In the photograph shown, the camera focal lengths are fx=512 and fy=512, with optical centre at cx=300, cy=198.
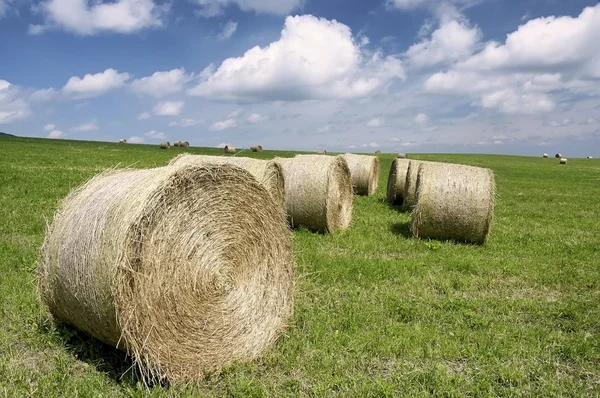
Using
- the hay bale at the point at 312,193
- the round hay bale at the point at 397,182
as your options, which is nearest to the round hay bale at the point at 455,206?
the hay bale at the point at 312,193

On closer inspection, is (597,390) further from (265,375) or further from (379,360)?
(265,375)

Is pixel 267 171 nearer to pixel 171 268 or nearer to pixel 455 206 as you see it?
pixel 455 206

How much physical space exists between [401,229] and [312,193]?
244 cm

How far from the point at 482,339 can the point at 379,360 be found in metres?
1.42

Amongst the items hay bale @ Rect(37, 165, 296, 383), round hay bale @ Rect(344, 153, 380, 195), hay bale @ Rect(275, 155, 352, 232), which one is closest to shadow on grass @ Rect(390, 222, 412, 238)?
hay bale @ Rect(275, 155, 352, 232)

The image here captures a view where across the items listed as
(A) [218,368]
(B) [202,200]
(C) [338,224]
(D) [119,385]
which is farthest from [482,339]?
(C) [338,224]

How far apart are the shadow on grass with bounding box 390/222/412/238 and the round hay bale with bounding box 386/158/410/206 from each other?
387cm

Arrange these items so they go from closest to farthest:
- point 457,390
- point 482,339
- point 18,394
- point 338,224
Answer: point 18,394
point 457,390
point 482,339
point 338,224

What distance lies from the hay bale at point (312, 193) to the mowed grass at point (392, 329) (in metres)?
0.62

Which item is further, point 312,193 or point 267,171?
point 312,193

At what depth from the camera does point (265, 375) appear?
518 cm

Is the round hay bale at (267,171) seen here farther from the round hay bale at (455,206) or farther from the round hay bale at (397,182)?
the round hay bale at (397,182)

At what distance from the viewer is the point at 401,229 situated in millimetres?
12398

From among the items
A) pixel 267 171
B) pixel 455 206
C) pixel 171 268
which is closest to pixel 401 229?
pixel 455 206
